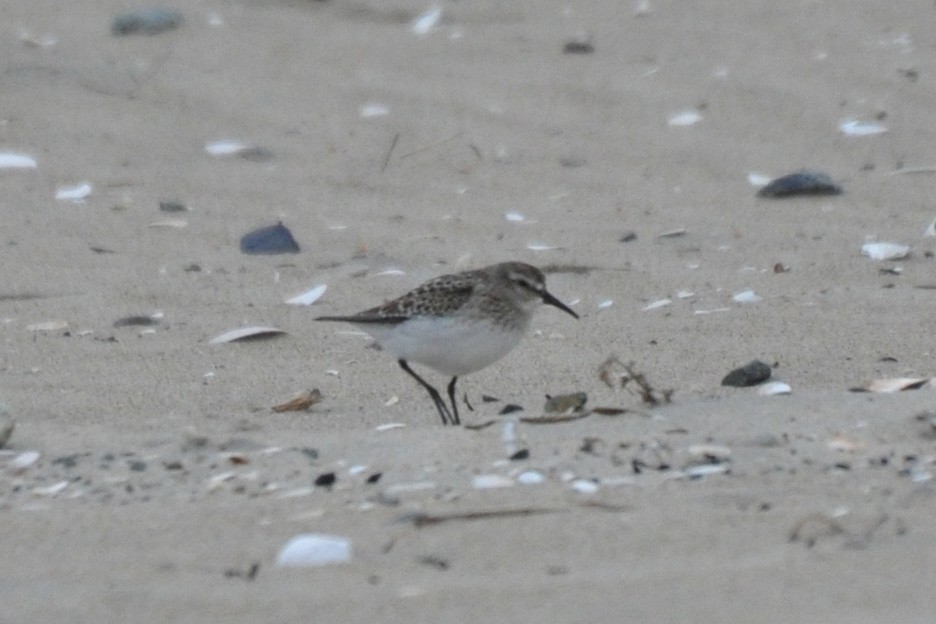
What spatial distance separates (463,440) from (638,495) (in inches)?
30.3

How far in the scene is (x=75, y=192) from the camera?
29.8ft

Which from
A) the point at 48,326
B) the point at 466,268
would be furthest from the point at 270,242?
the point at 48,326

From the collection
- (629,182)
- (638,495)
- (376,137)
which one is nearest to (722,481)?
(638,495)

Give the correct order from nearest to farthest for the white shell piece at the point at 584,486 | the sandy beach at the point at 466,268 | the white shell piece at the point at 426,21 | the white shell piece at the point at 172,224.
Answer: the sandy beach at the point at 466,268
the white shell piece at the point at 584,486
the white shell piece at the point at 172,224
the white shell piece at the point at 426,21

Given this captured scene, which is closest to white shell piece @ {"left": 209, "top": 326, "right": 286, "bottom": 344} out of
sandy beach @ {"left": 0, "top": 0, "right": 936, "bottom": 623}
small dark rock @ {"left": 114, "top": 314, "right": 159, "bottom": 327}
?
sandy beach @ {"left": 0, "top": 0, "right": 936, "bottom": 623}

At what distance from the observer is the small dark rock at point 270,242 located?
838 cm

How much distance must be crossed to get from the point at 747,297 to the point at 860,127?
247 centimetres

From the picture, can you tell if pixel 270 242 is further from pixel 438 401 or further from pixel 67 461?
pixel 67 461

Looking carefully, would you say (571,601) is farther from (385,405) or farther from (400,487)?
(385,405)

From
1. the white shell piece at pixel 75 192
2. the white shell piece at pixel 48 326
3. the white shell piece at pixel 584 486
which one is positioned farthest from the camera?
the white shell piece at pixel 75 192

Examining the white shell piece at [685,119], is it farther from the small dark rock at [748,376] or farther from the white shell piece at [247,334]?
the small dark rock at [748,376]

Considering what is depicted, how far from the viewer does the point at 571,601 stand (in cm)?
395

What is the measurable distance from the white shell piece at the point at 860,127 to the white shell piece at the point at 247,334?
365 centimetres

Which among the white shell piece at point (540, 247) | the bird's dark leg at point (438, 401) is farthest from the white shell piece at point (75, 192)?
the bird's dark leg at point (438, 401)
